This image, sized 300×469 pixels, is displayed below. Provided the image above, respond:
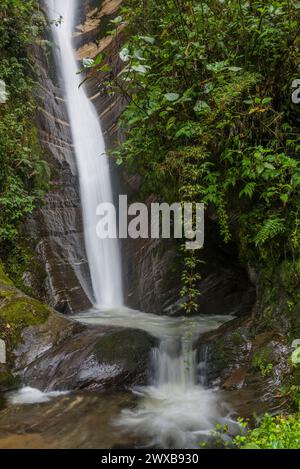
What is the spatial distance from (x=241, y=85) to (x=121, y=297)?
18.7 feet

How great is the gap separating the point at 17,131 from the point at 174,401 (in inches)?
249

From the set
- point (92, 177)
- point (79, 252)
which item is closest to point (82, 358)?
point (79, 252)

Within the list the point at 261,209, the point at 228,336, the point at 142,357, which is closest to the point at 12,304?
the point at 142,357

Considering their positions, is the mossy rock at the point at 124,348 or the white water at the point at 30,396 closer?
the white water at the point at 30,396

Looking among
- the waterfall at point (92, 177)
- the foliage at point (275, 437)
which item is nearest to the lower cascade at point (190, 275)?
the foliage at point (275, 437)

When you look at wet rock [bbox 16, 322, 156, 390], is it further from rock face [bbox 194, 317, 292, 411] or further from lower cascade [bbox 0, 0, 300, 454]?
rock face [bbox 194, 317, 292, 411]

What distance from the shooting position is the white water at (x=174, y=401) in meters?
3.98

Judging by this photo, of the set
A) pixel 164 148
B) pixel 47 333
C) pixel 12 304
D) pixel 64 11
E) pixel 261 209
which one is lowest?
pixel 47 333

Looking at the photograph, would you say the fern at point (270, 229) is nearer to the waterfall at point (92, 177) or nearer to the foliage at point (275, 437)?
the foliage at point (275, 437)

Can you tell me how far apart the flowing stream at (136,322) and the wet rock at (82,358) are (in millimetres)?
259

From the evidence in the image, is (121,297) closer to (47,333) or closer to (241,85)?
(47,333)

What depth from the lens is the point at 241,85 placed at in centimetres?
465

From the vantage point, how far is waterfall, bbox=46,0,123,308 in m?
9.26

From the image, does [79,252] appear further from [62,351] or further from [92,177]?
[62,351]
